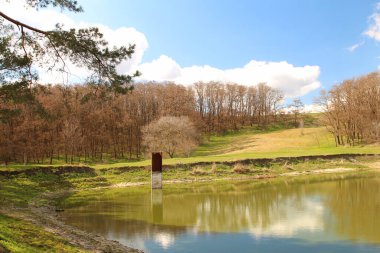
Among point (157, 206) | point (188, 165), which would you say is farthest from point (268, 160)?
point (157, 206)

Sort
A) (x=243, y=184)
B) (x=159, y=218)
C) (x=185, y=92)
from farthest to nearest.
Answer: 1. (x=185, y=92)
2. (x=243, y=184)
3. (x=159, y=218)

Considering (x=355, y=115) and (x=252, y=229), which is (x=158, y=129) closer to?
(x=355, y=115)

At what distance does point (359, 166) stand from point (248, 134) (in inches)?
1715

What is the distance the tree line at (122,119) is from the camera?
5139 cm

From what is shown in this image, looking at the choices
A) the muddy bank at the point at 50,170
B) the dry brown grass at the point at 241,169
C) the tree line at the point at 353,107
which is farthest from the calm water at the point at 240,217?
the tree line at the point at 353,107

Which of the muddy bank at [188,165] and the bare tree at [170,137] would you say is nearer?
the muddy bank at [188,165]

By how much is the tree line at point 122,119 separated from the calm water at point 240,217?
8.18 metres

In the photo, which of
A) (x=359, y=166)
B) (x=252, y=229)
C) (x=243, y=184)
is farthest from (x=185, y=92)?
(x=252, y=229)

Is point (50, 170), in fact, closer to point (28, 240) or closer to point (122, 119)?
point (28, 240)

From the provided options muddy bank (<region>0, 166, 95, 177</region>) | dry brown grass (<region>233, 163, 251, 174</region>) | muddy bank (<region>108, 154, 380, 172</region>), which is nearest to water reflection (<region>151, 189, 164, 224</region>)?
muddy bank (<region>108, 154, 380, 172</region>)

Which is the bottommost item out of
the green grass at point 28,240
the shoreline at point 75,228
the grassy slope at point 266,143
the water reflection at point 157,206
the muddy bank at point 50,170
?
the water reflection at point 157,206

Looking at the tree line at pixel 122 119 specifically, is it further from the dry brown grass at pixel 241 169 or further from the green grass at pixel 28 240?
the dry brown grass at pixel 241 169

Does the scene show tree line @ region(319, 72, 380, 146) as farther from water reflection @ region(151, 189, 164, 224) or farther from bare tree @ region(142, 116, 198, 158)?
water reflection @ region(151, 189, 164, 224)

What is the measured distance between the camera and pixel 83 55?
A: 14258mm
